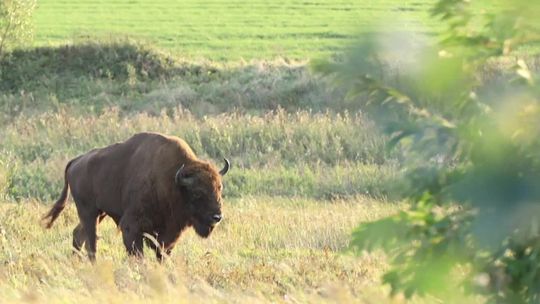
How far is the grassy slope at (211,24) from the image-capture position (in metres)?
48.5

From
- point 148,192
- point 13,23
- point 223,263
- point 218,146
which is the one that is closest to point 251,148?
point 218,146

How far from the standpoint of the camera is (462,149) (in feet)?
14.4

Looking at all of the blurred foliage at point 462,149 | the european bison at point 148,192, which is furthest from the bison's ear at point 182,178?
the blurred foliage at point 462,149

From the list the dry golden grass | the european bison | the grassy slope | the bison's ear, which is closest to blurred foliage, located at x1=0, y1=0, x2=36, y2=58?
the grassy slope

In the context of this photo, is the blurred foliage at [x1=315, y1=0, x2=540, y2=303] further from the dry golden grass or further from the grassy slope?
the grassy slope

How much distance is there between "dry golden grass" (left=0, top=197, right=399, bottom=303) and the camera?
704 centimetres

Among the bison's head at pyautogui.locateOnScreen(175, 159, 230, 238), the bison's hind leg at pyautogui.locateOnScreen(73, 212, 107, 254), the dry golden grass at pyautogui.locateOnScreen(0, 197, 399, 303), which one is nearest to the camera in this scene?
the dry golden grass at pyautogui.locateOnScreen(0, 197, 399, 303)

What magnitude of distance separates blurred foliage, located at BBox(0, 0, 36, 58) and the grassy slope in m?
2.37

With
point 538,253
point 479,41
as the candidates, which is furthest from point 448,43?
point 538,253

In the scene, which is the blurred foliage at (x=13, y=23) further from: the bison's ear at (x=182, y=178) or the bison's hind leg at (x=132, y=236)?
the bison's ear at (x=182, y=178)

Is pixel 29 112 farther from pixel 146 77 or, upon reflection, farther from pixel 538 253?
pixel 538 253

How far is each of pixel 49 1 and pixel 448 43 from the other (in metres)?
64.5

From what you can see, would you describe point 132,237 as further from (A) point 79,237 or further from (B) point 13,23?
(B) point 13,23

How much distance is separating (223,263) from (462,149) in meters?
7.30
